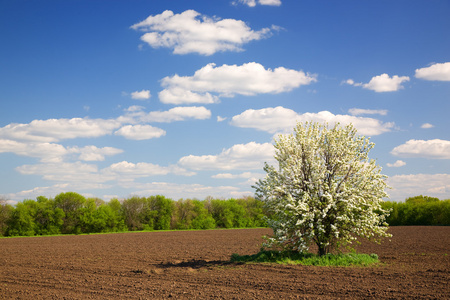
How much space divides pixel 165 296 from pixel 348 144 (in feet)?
37.3

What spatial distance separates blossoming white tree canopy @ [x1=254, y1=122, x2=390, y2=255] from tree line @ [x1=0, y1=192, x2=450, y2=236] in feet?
110

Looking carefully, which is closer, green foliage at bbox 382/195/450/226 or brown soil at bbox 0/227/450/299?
brown soil at bbox 0/227/450/299

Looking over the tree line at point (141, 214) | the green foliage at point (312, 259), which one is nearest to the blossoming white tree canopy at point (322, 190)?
the green foliage at point (312, 259)

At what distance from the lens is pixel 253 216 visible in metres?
76.7

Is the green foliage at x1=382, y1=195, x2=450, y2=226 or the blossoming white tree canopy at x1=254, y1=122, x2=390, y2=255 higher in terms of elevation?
the blossoming white tree canopy at x1=254, y1=122, x2=390, y2=255

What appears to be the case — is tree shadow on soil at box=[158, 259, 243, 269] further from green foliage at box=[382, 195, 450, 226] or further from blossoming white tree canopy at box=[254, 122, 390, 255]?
green foliage at box=[382, 195, 450, 226]

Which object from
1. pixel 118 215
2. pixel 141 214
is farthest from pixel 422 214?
pixel 118 215

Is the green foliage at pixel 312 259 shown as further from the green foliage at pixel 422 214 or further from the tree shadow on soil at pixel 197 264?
the green foliage at pixel 422 214

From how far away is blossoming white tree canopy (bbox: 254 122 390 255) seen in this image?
57.0ft

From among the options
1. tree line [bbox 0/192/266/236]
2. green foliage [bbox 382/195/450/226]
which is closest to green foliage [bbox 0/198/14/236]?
tree line [bbox 0/192/266/236]

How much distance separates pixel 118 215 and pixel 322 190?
5412 cm

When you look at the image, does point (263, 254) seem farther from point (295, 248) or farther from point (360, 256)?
point (360, 256)

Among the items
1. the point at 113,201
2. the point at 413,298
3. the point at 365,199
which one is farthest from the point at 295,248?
the point at 113,201

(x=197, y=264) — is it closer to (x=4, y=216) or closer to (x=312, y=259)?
(x=312, y=259)
